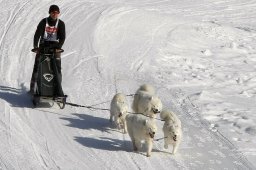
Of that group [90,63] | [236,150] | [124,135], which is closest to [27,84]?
[90,63]

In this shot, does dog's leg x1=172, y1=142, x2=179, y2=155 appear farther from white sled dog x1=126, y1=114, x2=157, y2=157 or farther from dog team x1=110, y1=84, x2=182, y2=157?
white sled dog x1=126, y1=114, x2=157, y2=157

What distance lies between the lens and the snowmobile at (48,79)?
414 inches

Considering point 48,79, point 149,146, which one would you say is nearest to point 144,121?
point 149,146

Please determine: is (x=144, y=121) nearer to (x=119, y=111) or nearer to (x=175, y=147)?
(x=175, y=147)

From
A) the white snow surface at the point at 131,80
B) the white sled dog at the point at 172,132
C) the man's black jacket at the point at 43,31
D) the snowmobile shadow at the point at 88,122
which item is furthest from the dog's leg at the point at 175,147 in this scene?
the man's black jacket at the point at 43,31

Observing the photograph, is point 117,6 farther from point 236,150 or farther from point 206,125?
point 236,150

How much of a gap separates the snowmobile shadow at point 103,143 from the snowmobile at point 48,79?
4.43 ft

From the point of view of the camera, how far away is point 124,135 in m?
9.81

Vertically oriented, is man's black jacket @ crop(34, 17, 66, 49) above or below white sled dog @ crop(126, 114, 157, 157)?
above

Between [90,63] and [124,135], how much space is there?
175 inches

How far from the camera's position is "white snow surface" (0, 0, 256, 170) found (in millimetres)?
9094

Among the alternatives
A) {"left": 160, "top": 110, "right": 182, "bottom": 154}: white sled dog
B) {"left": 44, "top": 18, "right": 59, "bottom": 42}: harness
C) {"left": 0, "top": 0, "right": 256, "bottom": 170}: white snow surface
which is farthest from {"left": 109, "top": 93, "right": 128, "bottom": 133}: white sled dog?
{"left": 44, "top": 18, "right": 59, "bottom": 42}: harness

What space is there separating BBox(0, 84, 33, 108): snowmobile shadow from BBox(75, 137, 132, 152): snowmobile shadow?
1793 millimetres

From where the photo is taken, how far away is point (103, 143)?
945 centimetres
